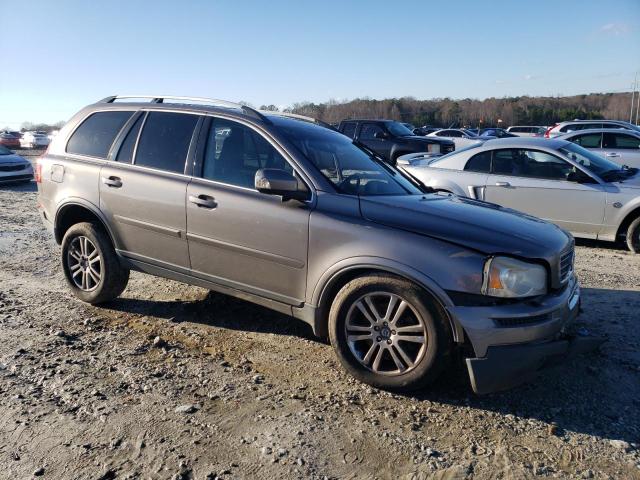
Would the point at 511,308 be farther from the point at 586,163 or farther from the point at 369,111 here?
the point at 369,111

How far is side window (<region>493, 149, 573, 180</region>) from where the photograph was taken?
7.84 meters

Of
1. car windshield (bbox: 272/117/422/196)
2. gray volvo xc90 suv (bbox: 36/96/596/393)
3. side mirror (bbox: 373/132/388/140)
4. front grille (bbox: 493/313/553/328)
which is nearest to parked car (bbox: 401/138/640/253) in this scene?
car windshield (bbox: 272/117/422/196)

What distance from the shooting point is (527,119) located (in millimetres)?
77562

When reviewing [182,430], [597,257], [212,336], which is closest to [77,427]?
[182,430]

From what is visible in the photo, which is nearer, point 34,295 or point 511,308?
point 511,308

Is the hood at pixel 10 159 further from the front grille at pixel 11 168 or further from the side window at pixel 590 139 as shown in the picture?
the side window at pixel 590 139

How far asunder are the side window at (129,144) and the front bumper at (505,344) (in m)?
3.16

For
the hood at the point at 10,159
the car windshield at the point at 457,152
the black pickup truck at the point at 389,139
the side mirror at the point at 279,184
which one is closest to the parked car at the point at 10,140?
the hood at the point at 10,159

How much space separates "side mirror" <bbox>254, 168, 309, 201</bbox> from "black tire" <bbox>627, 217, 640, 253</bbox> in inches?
221

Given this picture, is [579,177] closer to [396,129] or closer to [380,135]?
[380,135]

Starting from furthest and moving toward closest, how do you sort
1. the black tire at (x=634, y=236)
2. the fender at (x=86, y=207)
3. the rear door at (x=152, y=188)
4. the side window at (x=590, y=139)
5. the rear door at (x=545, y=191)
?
the side window at (x=590, y=139), the rear door at (x=545, y=191), the black tire at (x=634, y=236), the fender at (x=86, y=207), the rear door at (x=152, y=188)

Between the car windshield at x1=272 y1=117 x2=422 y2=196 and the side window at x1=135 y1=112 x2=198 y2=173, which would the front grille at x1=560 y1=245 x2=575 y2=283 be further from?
the side window at x1=135 y1=112 x2=198 y2=173

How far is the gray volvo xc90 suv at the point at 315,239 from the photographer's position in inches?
129

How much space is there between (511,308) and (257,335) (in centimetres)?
214
